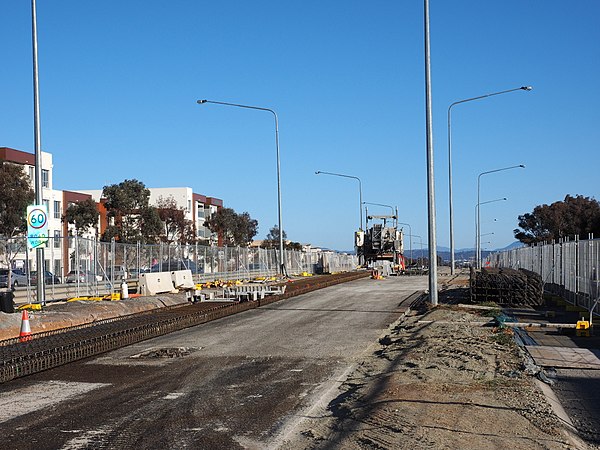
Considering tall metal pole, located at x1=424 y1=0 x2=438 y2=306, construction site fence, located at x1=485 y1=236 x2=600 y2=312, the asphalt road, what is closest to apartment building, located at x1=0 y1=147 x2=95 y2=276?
construction site fence, located at x1=485 y1=236 x2=600 y2=312

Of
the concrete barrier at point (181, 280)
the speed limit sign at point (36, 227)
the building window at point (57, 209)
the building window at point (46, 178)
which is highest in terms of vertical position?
the building window at point (46, 178)

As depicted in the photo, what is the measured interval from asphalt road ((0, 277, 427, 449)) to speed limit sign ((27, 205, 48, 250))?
5.25m

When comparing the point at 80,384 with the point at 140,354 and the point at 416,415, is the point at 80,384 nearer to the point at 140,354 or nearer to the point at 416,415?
the point at 140,354

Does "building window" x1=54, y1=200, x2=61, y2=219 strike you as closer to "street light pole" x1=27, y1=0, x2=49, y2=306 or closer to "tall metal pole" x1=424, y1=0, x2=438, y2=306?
"street light pole" x1=27, y1=0, x2=49, y2=306

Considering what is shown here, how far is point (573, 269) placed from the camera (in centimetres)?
2497

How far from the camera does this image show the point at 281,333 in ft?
57.7

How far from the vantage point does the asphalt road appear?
7867mm

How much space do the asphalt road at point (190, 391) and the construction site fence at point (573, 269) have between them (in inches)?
278

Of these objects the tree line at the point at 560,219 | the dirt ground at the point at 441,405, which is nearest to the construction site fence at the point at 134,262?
the dirt ground at the point at 441,405

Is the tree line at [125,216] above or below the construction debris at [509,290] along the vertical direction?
above

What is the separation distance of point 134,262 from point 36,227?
43.9 ft

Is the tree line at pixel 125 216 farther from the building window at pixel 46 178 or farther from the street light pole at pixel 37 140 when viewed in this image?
the street light pole at pixel 37 140

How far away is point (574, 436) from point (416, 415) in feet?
5.30

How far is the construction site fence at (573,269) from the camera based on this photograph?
68.2 ft
